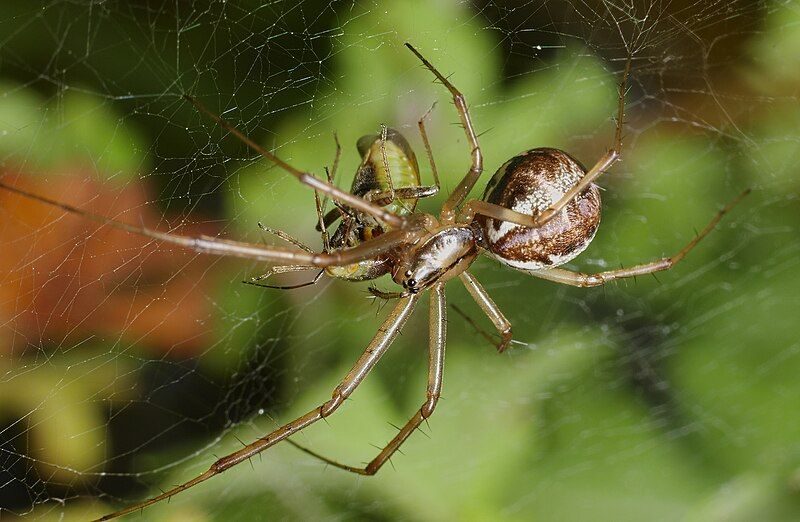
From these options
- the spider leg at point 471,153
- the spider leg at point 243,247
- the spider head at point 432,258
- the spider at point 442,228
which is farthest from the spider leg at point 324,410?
the spider leg at point 243,247

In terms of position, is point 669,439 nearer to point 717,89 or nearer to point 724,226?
point 724,226

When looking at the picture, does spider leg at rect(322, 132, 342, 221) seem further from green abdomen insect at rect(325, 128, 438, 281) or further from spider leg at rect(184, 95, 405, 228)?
spider leg at rect(184, 95, 405, 228)

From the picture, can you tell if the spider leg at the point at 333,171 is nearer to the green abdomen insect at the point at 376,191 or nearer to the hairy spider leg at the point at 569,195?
Answer: the green abdomen insect at the point at 376,191

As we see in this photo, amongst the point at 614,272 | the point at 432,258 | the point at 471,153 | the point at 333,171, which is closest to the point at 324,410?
the point at 432,258

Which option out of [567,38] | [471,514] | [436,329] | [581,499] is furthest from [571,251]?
[581,499]

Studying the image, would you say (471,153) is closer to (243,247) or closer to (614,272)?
(614,272)
